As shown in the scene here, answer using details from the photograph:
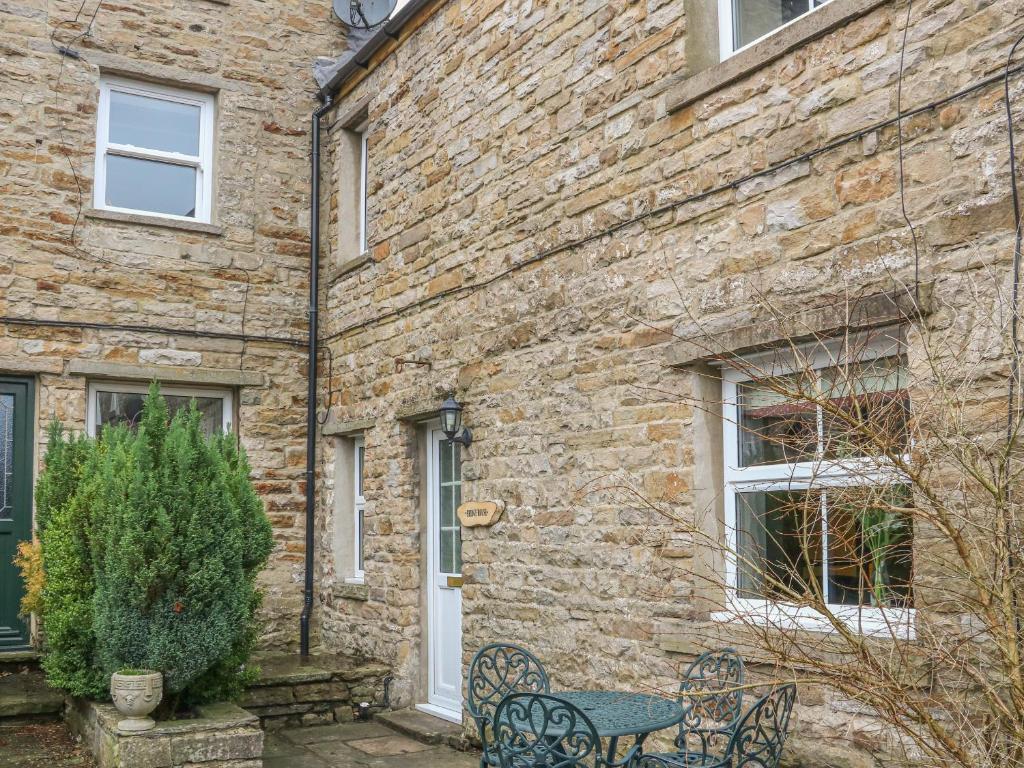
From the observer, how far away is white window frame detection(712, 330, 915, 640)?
13.2 ft

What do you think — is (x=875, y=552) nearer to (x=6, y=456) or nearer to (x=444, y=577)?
(x=444, y=577)

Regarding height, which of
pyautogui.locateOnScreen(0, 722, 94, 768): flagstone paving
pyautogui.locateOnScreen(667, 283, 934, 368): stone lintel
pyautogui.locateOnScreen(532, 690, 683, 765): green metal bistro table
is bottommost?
pyautogui.locateOnScreen(0, 722, 94, 768): flagstone paving

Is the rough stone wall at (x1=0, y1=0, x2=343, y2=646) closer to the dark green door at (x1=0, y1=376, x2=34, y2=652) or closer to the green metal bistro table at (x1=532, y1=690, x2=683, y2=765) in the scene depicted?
the dark green door at (x1=0, y1=376, x2=34, y2=652)

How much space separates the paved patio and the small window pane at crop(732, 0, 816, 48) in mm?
4577

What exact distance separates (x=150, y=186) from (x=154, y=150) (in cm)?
32

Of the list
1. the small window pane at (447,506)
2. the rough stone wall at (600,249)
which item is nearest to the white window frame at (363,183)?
the rough stone wall at (600,249)

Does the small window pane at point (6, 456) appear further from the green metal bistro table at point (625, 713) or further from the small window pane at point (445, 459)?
the green metal bistro table at point (625, 713)

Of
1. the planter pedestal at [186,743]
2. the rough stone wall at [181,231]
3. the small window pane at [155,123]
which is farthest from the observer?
the small window pane at [155,123]

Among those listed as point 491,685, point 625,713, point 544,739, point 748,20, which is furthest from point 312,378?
point 544,739

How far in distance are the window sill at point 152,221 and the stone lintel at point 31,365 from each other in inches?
49.5

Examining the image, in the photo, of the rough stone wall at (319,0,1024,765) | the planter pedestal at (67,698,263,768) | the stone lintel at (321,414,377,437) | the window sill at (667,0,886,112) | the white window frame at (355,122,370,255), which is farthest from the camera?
the white window frame at (355,122,370,255)

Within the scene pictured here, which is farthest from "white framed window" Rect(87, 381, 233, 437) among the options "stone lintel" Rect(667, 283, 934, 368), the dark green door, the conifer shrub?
"stone lintel" Rect(667, 283, 934, 368)

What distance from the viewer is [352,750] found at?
712cm

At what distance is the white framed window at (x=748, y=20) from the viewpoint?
5355 millimetres
